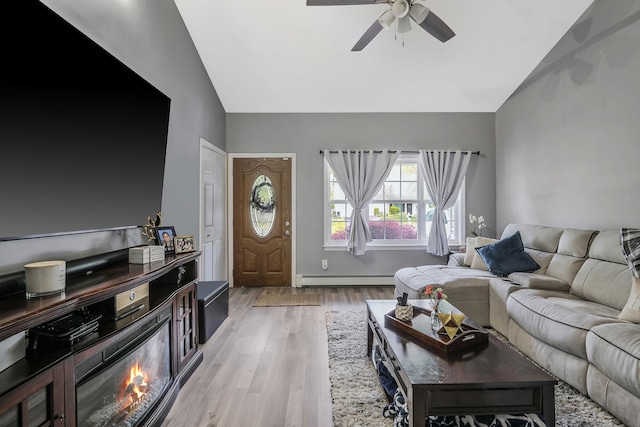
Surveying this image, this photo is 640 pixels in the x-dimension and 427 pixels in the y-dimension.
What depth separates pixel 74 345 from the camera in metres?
1.38

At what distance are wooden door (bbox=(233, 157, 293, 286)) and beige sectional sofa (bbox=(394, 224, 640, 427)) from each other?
1.97 metres

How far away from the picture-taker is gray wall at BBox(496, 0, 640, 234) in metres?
2.92

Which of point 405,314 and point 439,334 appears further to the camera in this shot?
point 405,314

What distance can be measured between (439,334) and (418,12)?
2.32 meters

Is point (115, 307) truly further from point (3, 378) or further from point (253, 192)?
point (253, 192)

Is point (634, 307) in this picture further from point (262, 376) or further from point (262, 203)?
point (262, 203)

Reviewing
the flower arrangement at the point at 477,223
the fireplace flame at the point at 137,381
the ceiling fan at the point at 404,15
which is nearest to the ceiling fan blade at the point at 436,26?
the ceiling fan at the point at 404,15

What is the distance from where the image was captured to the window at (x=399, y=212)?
5.19 m

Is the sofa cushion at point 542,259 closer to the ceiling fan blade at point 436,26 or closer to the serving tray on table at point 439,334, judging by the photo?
the serving tray on table at point 439,334

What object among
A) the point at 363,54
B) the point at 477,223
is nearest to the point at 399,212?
the point at 477,223

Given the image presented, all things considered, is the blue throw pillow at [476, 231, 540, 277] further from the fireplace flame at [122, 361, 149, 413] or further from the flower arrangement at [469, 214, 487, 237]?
the fireplace flame at [122, 361, 149, 413]

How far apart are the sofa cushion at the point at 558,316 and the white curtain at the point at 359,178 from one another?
2.34 m

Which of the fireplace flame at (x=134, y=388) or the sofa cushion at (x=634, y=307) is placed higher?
the sofa cushion at (x=634, y=307)

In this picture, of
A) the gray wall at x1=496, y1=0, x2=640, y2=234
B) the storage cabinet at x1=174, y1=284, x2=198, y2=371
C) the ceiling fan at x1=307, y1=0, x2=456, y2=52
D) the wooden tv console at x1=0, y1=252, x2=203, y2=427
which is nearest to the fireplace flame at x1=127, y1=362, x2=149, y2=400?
the wooden tv console at x1=0, y1=252, x2=203, y2=427
